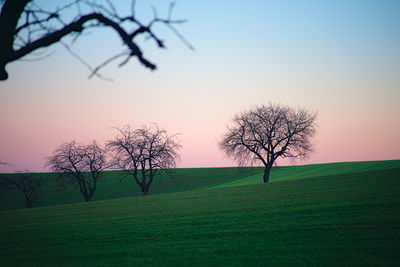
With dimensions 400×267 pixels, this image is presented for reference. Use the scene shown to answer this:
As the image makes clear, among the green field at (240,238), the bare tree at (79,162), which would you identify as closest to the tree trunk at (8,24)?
the green field at (240,238)

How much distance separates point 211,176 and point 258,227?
5489cm

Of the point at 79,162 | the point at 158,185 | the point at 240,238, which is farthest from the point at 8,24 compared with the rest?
the point at 158,185

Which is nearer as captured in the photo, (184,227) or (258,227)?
(258,227)

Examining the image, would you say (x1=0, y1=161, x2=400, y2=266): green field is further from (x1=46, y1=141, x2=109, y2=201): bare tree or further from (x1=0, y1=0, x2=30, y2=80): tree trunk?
(x1=46, y1=141, x2=109, y2=201): bare tree

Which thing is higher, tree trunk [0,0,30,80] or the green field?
tree trunk [0,0,30,80]

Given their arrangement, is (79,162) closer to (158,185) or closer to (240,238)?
(158,185)

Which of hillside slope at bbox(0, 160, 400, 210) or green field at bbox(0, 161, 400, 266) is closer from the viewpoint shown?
green field at bbox(0, 161, 400, 266)

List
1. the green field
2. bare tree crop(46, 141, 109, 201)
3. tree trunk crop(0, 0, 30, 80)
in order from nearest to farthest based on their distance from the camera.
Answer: tree trunk crop(0, 0, 30, 80) < the green field < bare tree crop(46, 141, 109, 201)

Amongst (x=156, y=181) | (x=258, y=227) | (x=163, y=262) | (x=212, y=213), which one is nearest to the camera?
(x=163, y=262)

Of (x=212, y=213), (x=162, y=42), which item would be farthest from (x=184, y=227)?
(x=162, y=42)

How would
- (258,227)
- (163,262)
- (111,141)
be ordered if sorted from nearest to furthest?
(163,262) → (258,227) → (111,141)

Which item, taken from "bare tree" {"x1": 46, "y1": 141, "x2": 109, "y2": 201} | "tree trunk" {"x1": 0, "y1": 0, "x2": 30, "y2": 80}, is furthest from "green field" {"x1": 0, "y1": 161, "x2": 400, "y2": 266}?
"bare tree" {"x1": 46, "y1": 141, "x2": 109, "y2": 201}

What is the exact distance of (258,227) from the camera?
10.6 meters

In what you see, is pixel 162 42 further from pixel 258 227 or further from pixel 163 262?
pixel 258 227
